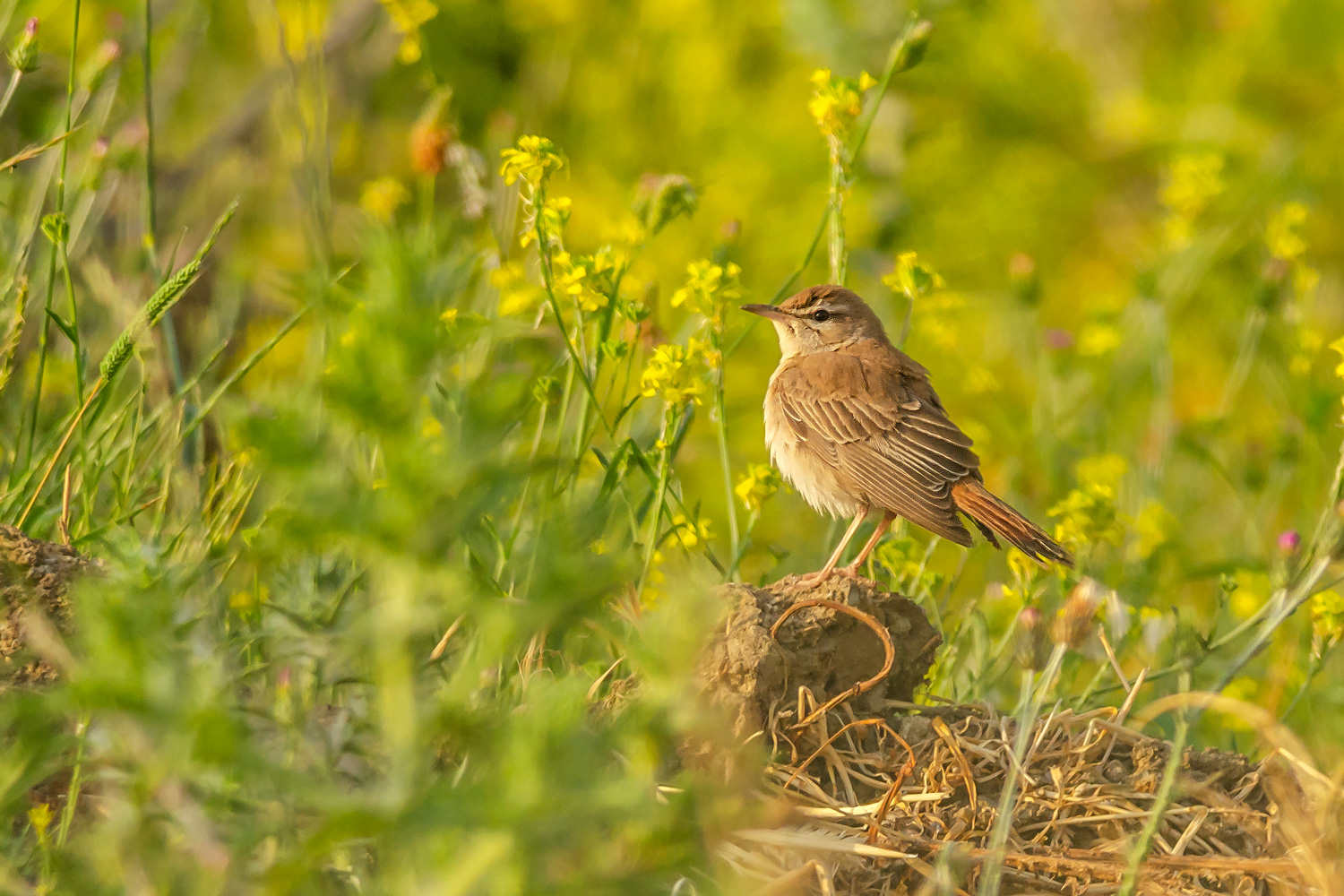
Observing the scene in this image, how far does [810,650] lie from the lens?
9.77 ft

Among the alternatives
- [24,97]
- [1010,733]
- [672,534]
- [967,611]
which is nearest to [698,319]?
[672,534]

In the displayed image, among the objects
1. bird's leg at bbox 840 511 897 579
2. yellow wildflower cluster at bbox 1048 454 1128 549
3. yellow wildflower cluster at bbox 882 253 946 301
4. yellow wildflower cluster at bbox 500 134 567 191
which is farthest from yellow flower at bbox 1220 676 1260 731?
yellow wildflower cluster at bbox 500 134 567 191

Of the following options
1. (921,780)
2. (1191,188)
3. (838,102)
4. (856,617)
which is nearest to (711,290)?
(838,102)

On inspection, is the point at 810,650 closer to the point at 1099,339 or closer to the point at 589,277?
the point at 589,277

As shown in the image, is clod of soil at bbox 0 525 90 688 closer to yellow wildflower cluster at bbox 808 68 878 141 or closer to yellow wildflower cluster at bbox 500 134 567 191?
yellow wildflower cluster at bbox 500 134 567 191

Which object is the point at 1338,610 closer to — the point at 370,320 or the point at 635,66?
the point at 370,320

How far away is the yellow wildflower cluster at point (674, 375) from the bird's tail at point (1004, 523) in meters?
1.08

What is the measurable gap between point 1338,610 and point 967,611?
40.4 inches

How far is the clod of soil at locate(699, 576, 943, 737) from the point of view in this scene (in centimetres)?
278

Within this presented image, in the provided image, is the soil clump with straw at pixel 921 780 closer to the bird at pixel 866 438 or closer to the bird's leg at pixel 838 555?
the bird's leg at pixel 838 555

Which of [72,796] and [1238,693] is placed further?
[1238,693]

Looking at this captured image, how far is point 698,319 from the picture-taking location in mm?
4480

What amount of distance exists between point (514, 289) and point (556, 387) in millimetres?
600

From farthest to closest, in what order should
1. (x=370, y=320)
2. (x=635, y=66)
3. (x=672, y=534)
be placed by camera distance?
(x=635, y=66) < (x=672, y=534) < (x=370, y=320)
